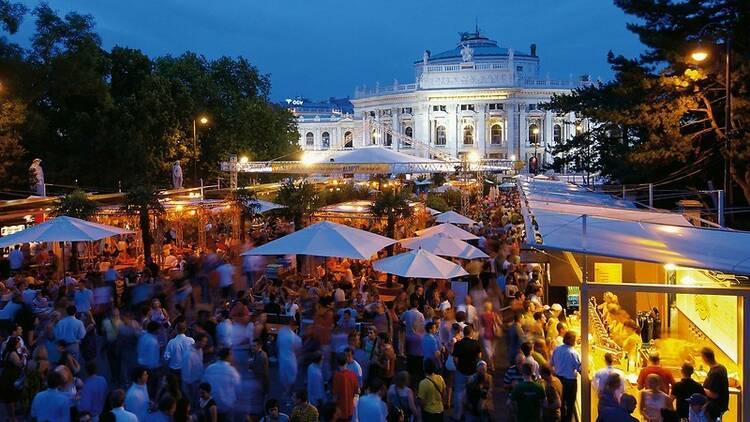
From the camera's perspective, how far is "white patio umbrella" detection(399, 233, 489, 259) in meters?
14.7

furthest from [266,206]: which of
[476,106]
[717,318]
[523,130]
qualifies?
A: [523,130]

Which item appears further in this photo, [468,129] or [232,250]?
[468,129]

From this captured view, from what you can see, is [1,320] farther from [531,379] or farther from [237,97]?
[237,97]

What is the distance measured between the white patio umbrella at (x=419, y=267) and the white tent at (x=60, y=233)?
19.6 ft

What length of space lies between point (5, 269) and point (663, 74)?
658 inches

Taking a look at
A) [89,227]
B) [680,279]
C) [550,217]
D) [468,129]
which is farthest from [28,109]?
[468,129]

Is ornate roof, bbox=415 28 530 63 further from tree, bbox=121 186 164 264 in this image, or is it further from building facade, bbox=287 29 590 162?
tree, bbox=121 186 164 264

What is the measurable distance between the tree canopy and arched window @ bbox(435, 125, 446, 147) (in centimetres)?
5742

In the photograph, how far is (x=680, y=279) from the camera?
1027cm

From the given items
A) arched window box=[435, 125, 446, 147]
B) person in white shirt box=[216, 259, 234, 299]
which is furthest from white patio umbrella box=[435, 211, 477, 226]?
arched window box=[435, 125, 446, 147]

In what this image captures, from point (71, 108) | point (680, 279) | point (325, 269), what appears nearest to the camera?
point (680, 279)

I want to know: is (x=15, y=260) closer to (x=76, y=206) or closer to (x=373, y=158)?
(x=76, y=206)

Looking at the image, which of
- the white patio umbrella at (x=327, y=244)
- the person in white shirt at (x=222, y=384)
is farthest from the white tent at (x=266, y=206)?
the person in white shirt at (x=222, y=384)

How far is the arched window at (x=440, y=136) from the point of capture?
9738 centimetres
